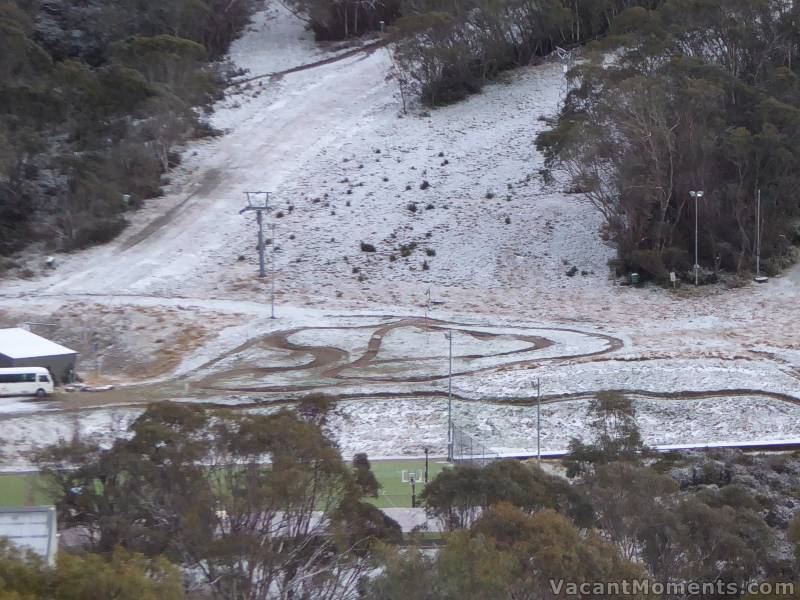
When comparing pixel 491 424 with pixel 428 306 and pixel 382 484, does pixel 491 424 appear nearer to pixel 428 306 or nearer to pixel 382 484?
pixel 382 484

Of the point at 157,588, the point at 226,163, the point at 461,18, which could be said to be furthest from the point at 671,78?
the point at 157,588

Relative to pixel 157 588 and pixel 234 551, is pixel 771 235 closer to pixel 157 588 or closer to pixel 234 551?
pixel 234 551

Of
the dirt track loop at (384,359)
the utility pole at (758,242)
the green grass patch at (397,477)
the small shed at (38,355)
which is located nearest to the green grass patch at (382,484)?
the green grass patch at (397,477)

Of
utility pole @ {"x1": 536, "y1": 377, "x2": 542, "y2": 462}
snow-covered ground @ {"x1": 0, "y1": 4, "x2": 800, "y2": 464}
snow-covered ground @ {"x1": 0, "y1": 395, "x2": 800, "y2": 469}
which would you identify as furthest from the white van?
utility pole @ {"x1": 536, "y1": 377, "x2": 542, "y2": 462}

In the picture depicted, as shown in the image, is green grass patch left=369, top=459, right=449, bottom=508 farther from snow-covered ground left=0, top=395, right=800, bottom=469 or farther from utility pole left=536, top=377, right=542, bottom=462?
utility pole left=536, top=377, right=542, bottom=462

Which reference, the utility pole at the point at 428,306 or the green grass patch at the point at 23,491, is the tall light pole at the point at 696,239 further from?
the green grass patch at the point at 23,491

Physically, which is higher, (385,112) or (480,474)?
(385,112)
